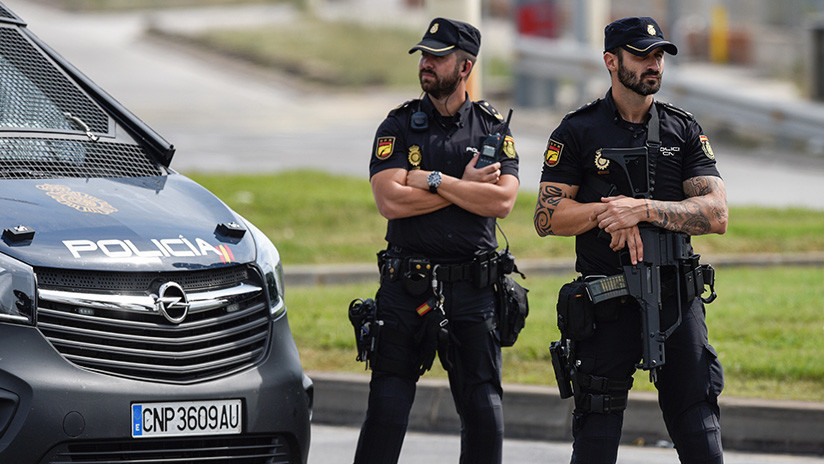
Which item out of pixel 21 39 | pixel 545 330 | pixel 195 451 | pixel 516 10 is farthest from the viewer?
pixel 516 10

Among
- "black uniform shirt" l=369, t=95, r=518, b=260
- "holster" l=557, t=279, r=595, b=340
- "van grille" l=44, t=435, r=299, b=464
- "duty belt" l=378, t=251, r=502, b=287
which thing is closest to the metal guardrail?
"black uniform shirt" l=369, t=95, r=518, b=260

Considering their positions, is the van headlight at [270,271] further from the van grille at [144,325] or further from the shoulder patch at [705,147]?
the shoulder patch at [705,147]

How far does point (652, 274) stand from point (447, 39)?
4.36ft

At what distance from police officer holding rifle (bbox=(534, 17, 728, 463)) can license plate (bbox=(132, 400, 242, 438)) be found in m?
1.30

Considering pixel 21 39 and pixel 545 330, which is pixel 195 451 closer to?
pixel 21 39

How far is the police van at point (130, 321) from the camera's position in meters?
4.30

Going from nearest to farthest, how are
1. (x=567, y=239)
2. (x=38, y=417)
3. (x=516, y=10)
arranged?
(x=38, y=417) → (x=567, y=239) → (x=516, y=10)

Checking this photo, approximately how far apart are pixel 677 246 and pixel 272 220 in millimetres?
7556

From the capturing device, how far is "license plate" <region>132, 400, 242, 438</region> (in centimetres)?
445

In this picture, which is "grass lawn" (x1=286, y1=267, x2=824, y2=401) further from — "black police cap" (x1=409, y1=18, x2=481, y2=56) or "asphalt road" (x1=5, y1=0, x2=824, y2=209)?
"asphalt road" (x1=5, y1=0, x2=824, y2=209)

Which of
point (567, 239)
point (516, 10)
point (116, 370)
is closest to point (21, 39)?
point (116, 370)

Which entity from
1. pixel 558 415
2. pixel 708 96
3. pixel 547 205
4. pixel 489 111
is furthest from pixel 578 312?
pixel 708 96

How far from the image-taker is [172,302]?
14.9ft

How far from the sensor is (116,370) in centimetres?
445
